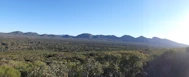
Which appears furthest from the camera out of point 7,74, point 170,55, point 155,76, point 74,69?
point 170,55

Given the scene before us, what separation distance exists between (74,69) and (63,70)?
3805 millimetres

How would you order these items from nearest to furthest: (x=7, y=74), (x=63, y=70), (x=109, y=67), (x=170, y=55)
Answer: (x=7, y=74) < (x=63, y=70) < (x=109, y=67) < (x=170, y=55)

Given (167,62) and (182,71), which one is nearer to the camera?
(182,71)

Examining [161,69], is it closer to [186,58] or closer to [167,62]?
[167,62]

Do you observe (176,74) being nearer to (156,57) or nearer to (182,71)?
(182,71)

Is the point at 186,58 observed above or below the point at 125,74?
above

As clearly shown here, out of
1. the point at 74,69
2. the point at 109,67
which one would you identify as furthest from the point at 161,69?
the point at 74,69

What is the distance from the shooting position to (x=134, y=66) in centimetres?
4203

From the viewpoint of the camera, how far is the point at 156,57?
160ft

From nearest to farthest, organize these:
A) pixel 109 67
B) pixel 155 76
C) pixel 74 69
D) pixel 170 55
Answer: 1. pixel 74 69
2. pixel 109 67
3. pixel 155 76
4. pixel 170 55

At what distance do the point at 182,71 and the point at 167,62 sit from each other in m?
4.64

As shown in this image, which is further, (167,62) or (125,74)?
(167,62)

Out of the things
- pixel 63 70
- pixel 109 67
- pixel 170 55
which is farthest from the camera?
pixel 170 55

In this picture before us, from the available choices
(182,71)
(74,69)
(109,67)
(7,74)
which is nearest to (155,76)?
(182,71)
